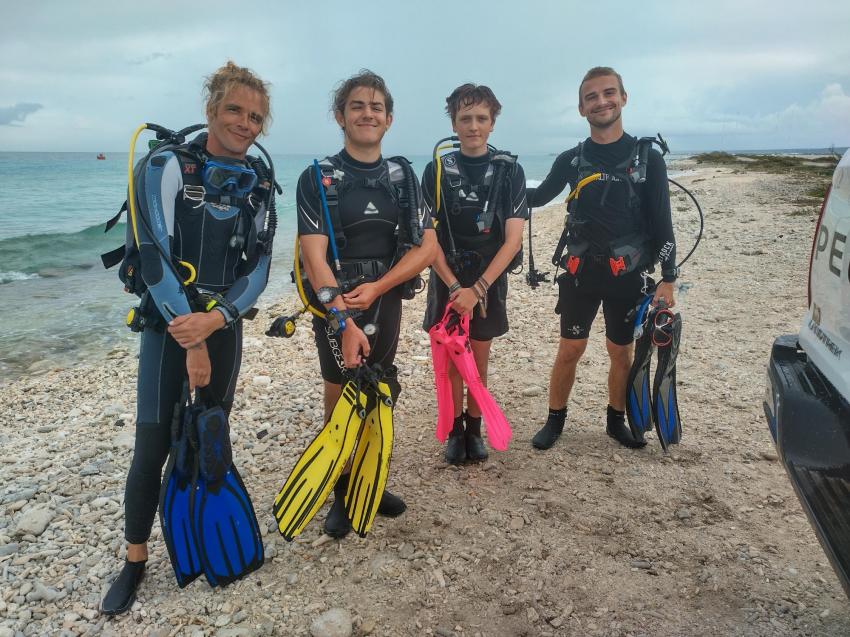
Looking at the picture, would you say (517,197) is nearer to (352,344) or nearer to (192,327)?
(352,344)

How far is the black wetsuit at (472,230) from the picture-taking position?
389cm

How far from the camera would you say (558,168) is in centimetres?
433

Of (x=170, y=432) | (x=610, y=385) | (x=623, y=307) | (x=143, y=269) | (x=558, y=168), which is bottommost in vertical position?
(x=610, y=385)

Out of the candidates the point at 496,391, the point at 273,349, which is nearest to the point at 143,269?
the point at 496,391

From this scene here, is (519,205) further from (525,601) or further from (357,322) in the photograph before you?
(525,601)

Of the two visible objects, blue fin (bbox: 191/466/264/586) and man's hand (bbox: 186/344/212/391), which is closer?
man's hand (bbox: 186/344/212/391)

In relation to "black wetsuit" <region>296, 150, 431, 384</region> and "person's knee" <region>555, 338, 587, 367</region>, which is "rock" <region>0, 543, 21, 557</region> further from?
"person's knee" <region>555, 338, 587, 367</region>

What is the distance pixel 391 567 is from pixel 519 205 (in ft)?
7.91

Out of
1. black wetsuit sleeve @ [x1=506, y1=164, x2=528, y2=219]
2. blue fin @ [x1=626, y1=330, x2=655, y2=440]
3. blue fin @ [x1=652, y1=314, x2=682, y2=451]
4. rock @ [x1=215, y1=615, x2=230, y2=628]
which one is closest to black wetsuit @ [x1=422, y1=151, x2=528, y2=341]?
black wetsuit sleeve @ [x1=506, y1=164, x2=528, y2=219]

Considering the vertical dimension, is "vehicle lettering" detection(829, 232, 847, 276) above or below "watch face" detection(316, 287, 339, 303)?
above

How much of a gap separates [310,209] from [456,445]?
2.07 metres

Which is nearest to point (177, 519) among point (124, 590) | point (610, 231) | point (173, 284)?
point (124, 590)

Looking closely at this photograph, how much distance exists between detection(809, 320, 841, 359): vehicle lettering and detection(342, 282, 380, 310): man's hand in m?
2.01

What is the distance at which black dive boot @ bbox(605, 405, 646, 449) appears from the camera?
4375mm
